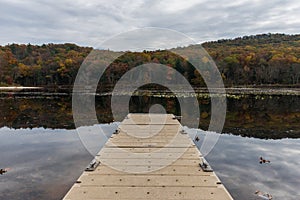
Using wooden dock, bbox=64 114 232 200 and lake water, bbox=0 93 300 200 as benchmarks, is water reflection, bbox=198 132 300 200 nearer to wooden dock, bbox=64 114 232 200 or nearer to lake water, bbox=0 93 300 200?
lake water, bbox=0 93 300 200

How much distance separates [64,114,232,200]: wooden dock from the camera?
385cm

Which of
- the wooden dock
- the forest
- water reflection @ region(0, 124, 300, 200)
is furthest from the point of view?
the forest

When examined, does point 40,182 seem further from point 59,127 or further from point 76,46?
point 76,46

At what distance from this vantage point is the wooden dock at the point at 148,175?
12.6 ft

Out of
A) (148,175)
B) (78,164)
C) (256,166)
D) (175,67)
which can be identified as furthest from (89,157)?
(175,67)

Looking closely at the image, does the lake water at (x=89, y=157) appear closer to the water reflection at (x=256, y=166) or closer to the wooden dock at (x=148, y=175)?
the water reflection at (x=256, y=166)

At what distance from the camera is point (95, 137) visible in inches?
404

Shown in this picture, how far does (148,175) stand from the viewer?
15.2ft

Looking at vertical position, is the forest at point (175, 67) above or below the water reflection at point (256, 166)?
above

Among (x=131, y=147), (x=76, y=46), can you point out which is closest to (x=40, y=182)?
(x=131, y=147)

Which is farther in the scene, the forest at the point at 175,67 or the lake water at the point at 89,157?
the forest at the point at 175,67

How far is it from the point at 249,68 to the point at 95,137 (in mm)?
60782

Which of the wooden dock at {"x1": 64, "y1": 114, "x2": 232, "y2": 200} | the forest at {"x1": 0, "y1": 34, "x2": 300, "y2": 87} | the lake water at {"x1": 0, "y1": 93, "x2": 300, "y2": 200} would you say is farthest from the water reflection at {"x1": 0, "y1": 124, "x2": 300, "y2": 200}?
the forest at {"x1": 0, "y1": 34, "x2": 300, "y2": 87}

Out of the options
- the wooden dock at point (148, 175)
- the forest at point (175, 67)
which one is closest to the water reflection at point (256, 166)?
the wooden dock at point (148, 175)
